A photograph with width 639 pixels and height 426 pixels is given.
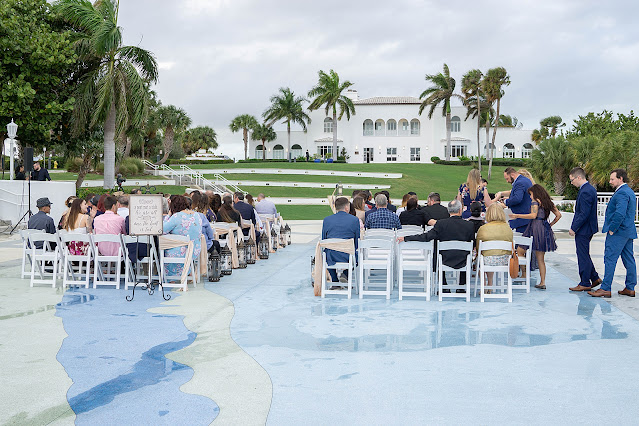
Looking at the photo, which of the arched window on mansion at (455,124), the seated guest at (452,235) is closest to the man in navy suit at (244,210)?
the seated guest at (452,235)

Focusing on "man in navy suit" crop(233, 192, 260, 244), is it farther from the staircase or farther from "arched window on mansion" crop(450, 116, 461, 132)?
"arched window on mansion" crop(450, 116, 461, 132)

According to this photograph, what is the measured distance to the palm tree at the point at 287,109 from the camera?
74.7m

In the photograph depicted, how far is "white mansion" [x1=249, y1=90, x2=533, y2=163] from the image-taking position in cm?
7912

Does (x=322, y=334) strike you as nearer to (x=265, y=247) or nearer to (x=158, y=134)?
(x=265, y=247)

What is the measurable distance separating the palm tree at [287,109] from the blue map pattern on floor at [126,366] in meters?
66.6

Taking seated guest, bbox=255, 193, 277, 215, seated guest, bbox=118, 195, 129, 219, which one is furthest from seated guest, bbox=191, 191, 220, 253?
seated guest, bbox=255, 193, 277, 215

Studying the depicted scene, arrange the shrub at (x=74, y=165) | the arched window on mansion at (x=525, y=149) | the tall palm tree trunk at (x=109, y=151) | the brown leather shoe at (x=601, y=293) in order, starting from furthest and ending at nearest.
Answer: the arched window on mansion at (x=525, y=149), the shrub at (x=74, y=165), the tall palm tree trunk at (x=109, y=151), the brown leather shoe at (x=601, y=293)

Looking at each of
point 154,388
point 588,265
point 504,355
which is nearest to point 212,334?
point 154,388

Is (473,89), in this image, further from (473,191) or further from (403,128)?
(473,191)

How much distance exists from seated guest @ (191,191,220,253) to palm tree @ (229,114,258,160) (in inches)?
2812

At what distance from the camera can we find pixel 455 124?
3113 inches

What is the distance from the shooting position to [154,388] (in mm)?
4867

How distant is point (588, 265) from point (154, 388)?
7.39m

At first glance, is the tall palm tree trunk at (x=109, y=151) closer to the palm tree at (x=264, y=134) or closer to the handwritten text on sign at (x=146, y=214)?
the handwritten text on sign at (x=146, y=214)
